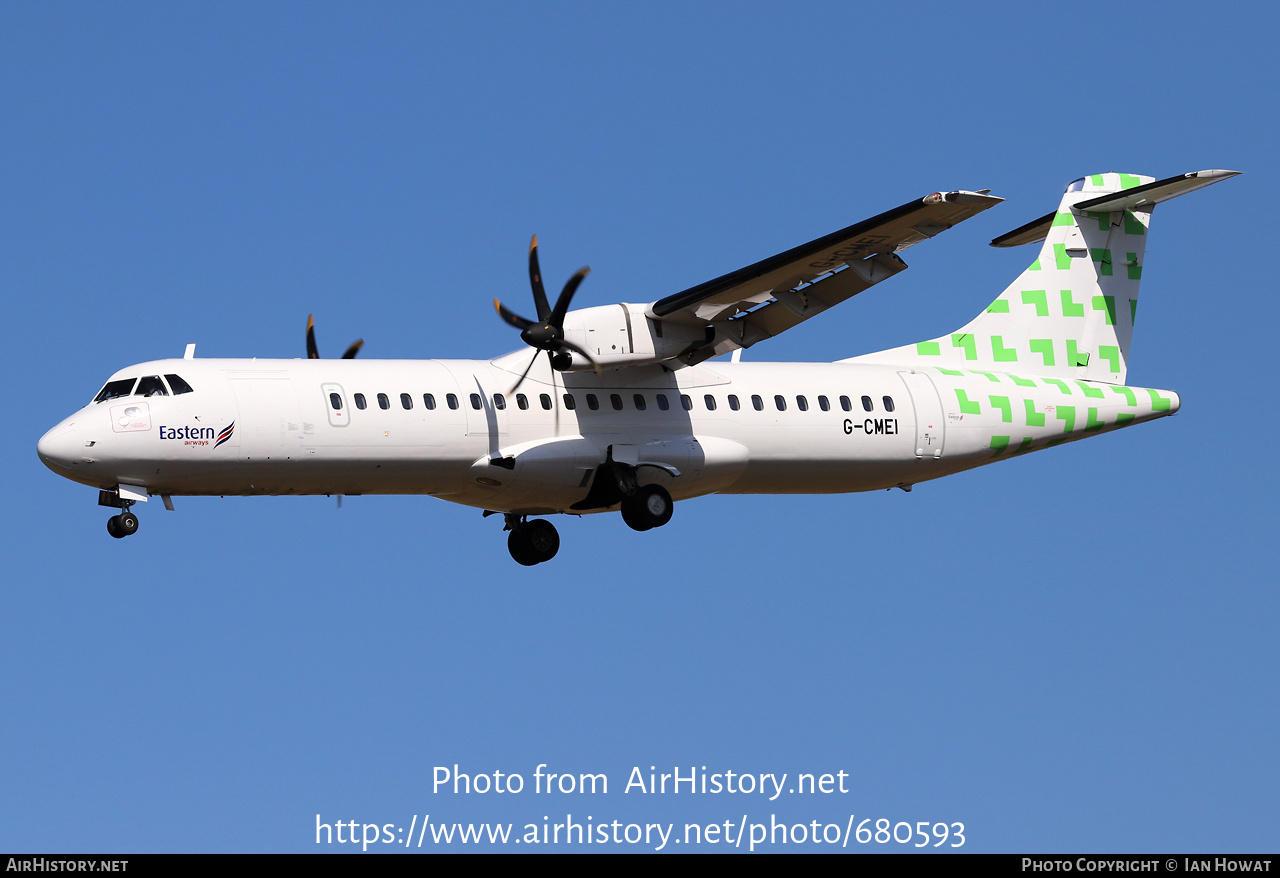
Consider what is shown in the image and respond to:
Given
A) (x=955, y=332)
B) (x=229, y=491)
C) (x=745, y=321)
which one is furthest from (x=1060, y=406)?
(x=229, y=491)

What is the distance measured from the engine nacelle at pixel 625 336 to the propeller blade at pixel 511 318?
685 millimetres

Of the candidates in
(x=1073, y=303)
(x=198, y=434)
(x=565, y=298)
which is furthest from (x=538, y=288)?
(x=1073, y=303)

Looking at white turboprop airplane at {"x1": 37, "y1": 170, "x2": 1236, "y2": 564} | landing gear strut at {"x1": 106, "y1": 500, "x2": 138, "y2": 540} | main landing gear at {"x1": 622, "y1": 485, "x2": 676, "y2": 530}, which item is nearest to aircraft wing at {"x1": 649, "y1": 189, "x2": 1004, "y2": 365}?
white turboprop airplane at {"x1": 37, "y1": 170, "x2": 1236, "y2": 564}

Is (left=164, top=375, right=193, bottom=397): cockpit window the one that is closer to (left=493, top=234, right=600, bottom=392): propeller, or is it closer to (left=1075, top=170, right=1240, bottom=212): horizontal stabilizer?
(left=493, top=234, right=600, bottom=392): propeller

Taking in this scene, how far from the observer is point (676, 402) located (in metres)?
23.6

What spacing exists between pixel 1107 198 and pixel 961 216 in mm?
6791

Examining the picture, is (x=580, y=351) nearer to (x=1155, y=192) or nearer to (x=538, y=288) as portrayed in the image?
(x=538, y=288)

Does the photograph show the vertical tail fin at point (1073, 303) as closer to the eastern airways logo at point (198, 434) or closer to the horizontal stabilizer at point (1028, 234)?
the horizontal stabilizer at point (1028, 234)

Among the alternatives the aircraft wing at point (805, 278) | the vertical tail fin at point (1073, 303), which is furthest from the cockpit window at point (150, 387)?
the vertical tail fin at point (1073, 303)

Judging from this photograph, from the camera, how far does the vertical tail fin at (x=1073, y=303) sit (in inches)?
1041
